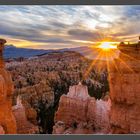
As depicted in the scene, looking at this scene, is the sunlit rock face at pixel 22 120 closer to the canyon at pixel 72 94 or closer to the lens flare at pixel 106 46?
the canyon at pixel 72 94

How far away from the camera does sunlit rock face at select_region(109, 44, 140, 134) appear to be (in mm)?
7078

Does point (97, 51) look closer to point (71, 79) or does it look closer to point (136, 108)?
point (136, 108)

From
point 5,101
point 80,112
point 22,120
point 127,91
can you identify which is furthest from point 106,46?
point 80,112

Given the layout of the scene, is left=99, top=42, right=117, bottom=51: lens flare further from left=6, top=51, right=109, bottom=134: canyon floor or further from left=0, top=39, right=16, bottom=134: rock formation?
left=0, top=39, right=16, bottom=134: rock formation

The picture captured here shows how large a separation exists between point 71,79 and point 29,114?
161cm

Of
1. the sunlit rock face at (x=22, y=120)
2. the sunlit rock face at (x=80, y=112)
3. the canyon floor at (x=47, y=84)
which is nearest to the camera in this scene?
the sunlit rock face at (x=22, y=120)

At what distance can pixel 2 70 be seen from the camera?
6.50 m

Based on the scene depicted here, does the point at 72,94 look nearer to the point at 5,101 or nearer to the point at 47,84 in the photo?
Result: the point at 47,84

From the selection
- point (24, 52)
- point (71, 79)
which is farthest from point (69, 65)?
point (24, 52)

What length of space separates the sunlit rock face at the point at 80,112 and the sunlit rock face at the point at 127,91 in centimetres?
150

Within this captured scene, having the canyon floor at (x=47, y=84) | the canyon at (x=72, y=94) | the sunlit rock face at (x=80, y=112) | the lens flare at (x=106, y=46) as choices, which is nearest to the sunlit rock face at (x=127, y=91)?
the canyon at (x=72, y=94)

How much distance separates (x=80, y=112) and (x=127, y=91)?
319cm

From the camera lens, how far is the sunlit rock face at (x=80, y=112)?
910 cm

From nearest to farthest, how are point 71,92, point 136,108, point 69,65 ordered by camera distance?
point 136,108
point 69,65
point 71,92
